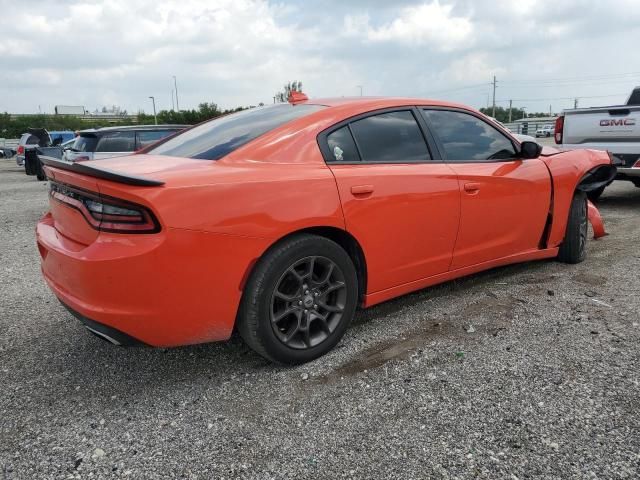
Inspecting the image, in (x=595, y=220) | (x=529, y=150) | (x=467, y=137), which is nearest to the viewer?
(x=467, y=137)

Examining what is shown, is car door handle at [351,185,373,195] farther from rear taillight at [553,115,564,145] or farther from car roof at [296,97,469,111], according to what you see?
rear taillight at [553,115,564,145]

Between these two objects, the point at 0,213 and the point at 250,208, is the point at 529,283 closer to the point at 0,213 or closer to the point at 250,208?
the point at 250,208

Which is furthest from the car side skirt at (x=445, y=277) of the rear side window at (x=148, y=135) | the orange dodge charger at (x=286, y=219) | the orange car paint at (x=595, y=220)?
the rear side window at (x=148, y=135)

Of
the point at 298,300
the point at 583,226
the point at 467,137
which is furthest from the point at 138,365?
the point at 583,226

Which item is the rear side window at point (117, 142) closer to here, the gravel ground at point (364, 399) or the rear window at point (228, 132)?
the gravel ground at point (364, 399)

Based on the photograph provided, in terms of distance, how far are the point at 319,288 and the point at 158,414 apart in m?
1.05

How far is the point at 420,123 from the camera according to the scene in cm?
347

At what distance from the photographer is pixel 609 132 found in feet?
24.0

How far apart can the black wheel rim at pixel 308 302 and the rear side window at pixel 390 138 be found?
2.47 ft

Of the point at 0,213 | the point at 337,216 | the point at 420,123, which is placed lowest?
the point at 0,213

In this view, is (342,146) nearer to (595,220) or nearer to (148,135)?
(595,220)

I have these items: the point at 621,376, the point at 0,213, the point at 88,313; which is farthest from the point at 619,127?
the point at 0,213

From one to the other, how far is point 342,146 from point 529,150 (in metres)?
1.78

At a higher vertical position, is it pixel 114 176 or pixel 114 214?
pixel 114 176
